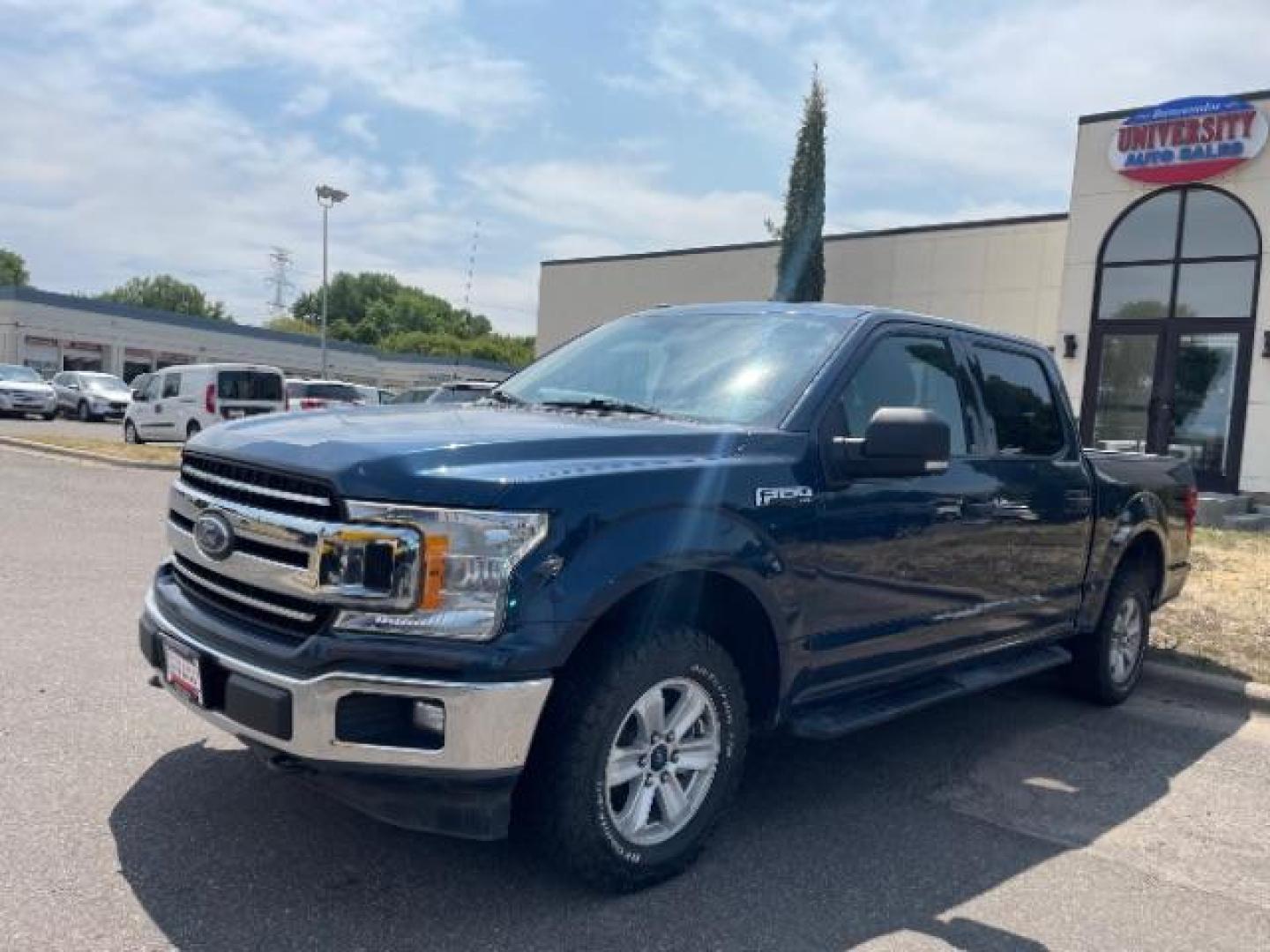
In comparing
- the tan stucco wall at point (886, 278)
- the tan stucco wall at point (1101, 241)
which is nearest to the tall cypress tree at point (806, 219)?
the tan stucco wall at point (886, 278)

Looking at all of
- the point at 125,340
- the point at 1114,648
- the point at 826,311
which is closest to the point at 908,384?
the point at 826,311

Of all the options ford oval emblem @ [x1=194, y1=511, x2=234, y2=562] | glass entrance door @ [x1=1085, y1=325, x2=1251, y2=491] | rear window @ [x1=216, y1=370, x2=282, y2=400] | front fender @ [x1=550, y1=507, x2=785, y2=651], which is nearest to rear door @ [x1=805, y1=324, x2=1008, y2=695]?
front fender @ [x1=550, y1=507, x2=785, y2=651]

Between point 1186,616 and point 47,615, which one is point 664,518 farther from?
point 1186,616

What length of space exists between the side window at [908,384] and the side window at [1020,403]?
0.30 metres

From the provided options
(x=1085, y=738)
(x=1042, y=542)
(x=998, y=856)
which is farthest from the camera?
(x=1085, y=738)

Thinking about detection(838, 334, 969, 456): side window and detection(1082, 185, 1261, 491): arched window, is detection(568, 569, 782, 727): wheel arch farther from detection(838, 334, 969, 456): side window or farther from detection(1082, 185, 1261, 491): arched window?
detection(1082, 185, 1261, 491): arched window

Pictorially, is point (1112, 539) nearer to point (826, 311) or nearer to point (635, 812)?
point (826, 311)

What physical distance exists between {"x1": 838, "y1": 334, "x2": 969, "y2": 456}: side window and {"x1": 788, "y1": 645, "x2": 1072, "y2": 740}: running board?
0.99 metres

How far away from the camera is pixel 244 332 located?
54.7m

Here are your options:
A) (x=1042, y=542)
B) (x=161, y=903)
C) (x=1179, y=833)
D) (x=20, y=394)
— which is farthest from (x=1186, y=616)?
(x=20, y=394)

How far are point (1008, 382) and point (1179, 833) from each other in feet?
6.96

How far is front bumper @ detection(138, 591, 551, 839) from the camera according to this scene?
281 centimetres

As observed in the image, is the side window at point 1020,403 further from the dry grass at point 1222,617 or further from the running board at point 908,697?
the dry grass at point 1222,617

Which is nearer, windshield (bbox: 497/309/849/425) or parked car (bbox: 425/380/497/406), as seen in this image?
windshield (bbox: 497/309/849/425)
